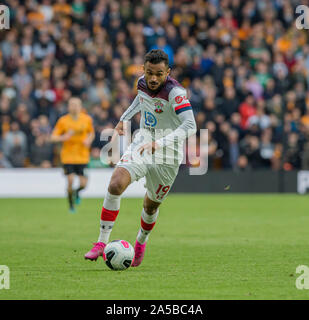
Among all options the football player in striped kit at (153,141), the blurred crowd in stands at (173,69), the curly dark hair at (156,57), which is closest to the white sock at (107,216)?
the football player in striped kit at (153,141)

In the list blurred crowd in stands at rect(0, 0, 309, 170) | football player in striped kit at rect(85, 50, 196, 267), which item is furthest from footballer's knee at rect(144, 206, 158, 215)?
blurred crowd in stands at rect(0, 0, 309, 170)

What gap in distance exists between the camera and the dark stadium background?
66.6 feet

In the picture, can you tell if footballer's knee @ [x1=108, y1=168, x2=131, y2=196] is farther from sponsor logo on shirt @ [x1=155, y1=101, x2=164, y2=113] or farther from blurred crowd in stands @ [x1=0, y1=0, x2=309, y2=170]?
blurred crowd in stands @ [x1=0, y1=0, x2=309, y2=170]

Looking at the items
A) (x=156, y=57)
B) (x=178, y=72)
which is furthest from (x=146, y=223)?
(x=178, y=72)

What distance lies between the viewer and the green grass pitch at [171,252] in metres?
6.87

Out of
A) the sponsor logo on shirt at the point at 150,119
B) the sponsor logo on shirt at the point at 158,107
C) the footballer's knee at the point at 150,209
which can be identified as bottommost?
the footballer's knee at the point at 150,209

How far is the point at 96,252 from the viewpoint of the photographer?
8094 mm

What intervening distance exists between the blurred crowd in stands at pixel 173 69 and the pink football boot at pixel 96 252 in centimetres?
1138

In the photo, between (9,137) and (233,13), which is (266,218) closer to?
(9,137)

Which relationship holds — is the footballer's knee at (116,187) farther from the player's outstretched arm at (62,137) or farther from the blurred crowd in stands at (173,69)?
the blurred crowd in stands at (173,69)

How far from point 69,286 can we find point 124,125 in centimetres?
250

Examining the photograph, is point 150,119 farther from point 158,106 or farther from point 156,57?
point 156,57

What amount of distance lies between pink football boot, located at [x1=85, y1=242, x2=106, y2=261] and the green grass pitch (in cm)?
15

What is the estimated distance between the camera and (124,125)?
29.4 feet
